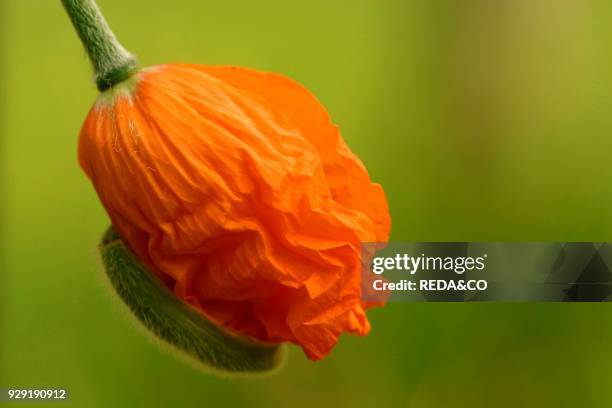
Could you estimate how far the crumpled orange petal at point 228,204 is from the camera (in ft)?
2.37

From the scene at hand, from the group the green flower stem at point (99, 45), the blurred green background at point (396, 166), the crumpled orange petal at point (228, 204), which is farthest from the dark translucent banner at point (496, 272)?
the green flower stem at point (99, 45)

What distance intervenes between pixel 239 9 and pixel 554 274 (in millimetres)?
481

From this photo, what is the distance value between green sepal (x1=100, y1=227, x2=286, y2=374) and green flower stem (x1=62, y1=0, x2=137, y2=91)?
147 mm

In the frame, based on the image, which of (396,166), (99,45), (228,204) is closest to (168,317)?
(228,204)

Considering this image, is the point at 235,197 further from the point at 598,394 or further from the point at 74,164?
the point at 598,394

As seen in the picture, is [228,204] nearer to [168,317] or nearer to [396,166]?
[168,317]

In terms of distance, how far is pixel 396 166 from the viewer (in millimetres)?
1026

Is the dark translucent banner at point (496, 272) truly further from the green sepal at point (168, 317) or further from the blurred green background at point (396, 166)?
the green sepal at point (168, 317)

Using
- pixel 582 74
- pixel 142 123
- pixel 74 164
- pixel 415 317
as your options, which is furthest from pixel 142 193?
pixel 582 74

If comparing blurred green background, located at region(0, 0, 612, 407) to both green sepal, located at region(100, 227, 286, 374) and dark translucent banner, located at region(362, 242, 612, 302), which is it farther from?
green sepal, located at region(100, 227, 286, 374)

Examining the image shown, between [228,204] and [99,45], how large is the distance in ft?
0.66

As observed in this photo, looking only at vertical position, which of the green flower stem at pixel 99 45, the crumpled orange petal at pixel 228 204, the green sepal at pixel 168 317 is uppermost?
the green flower stem at pixel 99 45

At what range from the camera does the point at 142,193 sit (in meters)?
0.73

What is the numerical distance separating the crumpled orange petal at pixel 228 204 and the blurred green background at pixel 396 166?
0.23 metres
